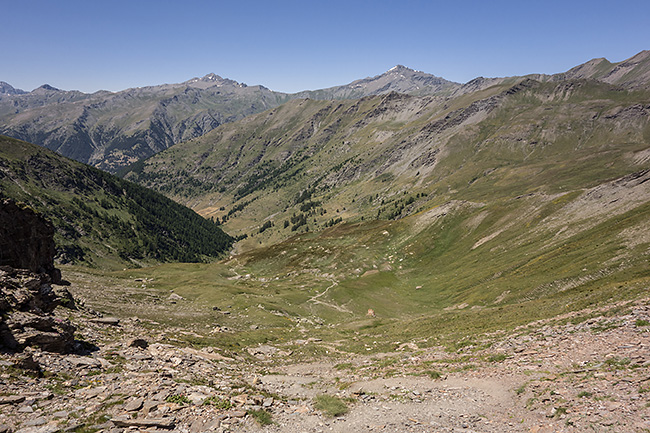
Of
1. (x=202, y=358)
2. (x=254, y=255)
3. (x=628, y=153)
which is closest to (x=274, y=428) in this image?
(x=202, y=358)

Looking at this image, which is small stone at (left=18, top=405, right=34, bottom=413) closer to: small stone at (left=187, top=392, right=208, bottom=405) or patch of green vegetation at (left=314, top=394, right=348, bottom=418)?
small stone at (left=187, top=392, right=208, bottom=405)

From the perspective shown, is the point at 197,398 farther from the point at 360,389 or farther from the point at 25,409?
the point at 360,389

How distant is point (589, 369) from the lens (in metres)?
21.7

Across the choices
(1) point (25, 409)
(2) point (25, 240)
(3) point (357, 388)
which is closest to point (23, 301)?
(1) point (25, 409)

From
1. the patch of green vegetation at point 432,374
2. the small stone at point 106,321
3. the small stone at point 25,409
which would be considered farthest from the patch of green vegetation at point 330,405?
the small stone at point 106,321

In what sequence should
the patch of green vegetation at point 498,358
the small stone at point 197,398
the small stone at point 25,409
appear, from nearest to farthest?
1. the small stone at point 25,409
2. the small stone at point 197,398
3. the patch of green vegetation at point 498,358

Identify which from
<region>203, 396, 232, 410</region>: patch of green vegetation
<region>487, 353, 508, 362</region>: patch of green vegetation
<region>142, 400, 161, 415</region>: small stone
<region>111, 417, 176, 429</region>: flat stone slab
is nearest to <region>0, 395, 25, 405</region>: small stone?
<region>111, 417, 176, 429</region>: flat stone slab

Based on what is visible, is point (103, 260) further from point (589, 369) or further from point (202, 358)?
point (589, 369)

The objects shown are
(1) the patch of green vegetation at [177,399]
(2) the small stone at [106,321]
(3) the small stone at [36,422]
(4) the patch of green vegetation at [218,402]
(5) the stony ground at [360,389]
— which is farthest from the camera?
(2) the small stone at [106,321]

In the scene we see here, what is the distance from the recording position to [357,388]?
87.9ft

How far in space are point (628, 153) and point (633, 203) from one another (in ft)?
543

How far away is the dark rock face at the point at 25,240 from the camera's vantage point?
52344 mm

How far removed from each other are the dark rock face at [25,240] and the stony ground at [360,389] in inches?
1272

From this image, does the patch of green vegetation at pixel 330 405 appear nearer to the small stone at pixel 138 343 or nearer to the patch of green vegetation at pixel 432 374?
the patch of green vegetation at pixel 432 374
